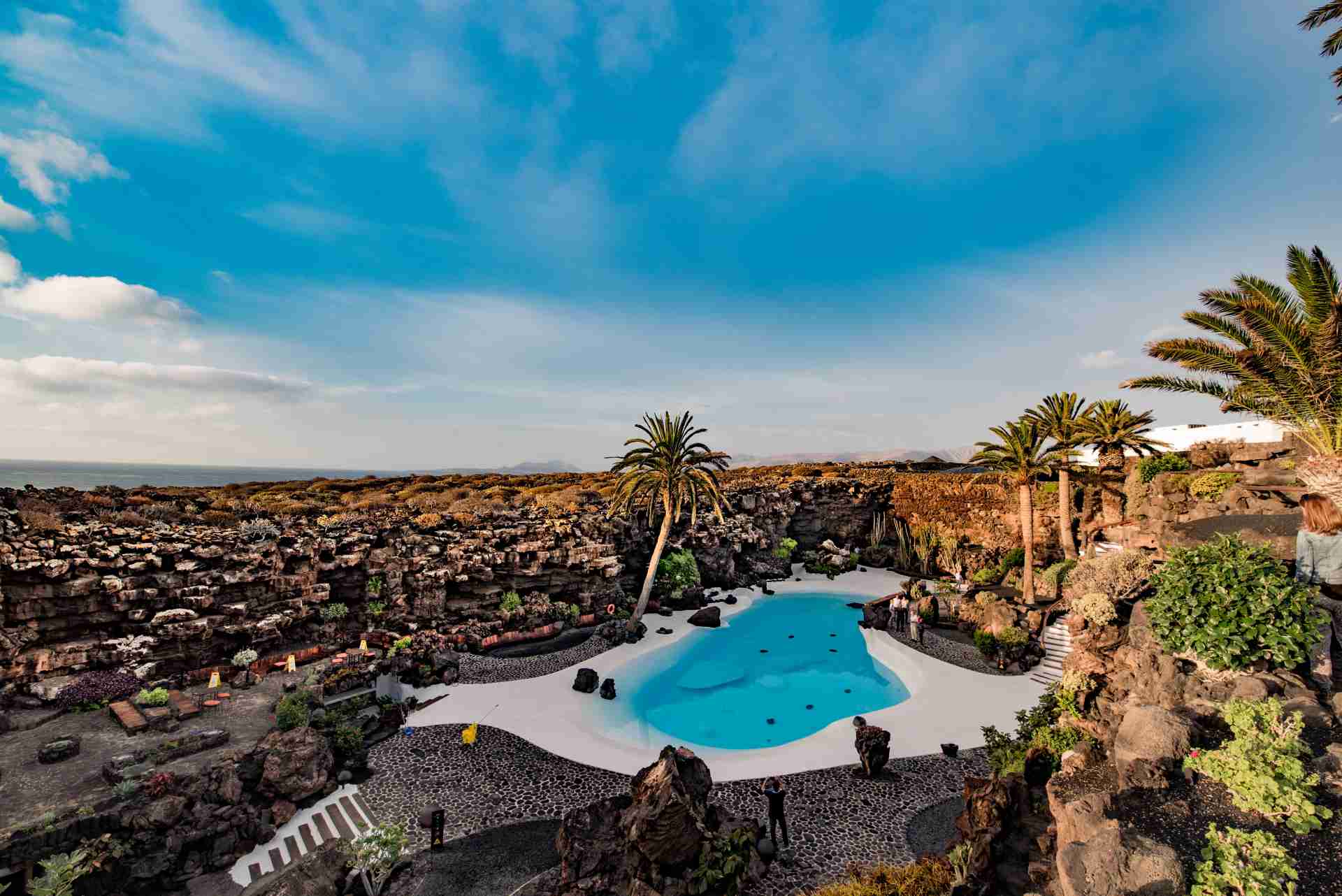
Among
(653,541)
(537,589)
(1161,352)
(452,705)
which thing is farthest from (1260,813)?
(653,541)

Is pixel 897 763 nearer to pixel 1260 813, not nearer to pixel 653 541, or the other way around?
pixel 1260 813

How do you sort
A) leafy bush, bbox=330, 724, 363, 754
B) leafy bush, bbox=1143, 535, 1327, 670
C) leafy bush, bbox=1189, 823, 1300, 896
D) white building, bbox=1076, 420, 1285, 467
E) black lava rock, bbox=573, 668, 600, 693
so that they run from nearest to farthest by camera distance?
leafy bush, bbox=1189, 823, 1300, 896
leafy bush, bbox=1143, 535, 1327, 670
leafy bush, bbox=330, 724, 363, 754
black lava rock, bbox=573, 668, 600, 693
white building, bbox=1076, 420, 1285, 467

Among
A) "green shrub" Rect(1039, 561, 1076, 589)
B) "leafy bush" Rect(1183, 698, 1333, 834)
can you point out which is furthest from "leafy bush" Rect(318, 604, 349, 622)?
"green shrub" Rect(1039, 561, 1076, 589)

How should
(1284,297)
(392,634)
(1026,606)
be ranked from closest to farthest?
(1284,297) → (392,634) → (1026,606)

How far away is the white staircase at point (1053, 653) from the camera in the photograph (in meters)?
18.7

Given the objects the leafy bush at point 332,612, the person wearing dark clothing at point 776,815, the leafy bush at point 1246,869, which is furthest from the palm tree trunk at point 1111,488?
the leafy bush at point 332,612

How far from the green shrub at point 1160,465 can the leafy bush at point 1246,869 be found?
26382 millimetres

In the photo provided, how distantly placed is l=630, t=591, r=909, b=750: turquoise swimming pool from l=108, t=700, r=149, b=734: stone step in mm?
14057

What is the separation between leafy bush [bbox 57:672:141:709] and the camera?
1480cm

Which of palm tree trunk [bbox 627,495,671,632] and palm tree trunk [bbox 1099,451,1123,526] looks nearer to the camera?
palm tree trunk [bbox 627,495,671,632]

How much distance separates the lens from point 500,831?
37.8 feet

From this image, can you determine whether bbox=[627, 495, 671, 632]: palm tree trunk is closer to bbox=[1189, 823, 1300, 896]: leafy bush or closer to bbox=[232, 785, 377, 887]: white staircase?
bbox=[232, 785, 377, 887]: white staircase

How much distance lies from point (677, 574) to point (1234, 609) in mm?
22485

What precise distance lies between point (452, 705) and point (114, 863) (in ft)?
25.9
